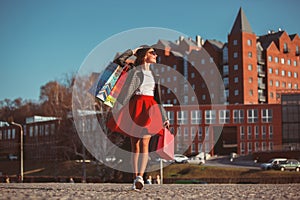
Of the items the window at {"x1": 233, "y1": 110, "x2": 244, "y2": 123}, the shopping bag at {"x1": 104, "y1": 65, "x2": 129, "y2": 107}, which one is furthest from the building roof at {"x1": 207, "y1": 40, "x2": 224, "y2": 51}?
the shopping bag at {"x1": 104, "y1": 65, "x2": 129, "y2": 107}

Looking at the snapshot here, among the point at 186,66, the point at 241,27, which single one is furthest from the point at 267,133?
the point at 186,66

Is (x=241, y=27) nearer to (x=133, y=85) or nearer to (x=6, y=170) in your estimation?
(x=6, y=170)

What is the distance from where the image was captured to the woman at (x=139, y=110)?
774 centimetres

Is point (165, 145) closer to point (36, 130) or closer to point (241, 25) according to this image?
point (241, 25)

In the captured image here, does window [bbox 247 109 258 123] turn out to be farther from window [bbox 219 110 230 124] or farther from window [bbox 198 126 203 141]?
window [bbox 198 126 203 141]

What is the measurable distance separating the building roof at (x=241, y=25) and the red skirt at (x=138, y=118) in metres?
77.5

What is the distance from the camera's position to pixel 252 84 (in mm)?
84375

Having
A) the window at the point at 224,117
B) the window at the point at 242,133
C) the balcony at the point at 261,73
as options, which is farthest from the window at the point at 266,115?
the balcony at the point at 261,73

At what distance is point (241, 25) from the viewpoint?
8381 centimetres

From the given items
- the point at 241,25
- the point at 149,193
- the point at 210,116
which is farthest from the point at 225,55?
the point at 149,193

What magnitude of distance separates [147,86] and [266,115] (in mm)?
66287

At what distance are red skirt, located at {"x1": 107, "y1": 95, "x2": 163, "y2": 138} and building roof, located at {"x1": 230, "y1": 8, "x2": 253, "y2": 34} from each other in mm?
77535

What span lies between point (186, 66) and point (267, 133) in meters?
27.9

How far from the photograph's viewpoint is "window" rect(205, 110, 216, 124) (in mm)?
73062
